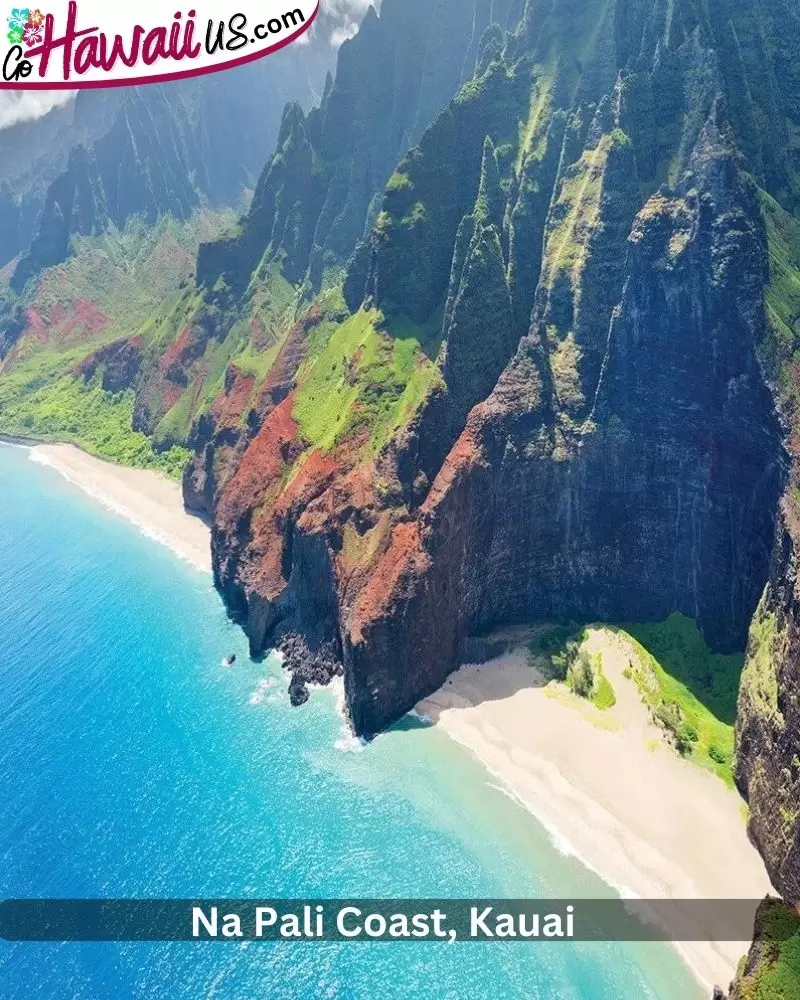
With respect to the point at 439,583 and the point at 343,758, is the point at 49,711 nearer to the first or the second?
the point at 343,758

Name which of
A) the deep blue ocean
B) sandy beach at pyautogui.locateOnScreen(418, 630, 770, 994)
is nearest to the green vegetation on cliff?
sandy beach at pyautogui.locateOnScreen(418, 630, 770, 994)

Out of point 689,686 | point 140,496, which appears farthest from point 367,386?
point 140,496

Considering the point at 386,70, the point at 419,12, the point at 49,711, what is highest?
the point at 419,12

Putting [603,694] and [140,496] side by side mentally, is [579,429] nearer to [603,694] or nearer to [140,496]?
[603,694]

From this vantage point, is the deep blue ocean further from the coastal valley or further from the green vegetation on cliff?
the coastal valley

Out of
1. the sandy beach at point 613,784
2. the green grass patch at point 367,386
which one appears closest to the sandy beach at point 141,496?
the green grass patch at point 367,386

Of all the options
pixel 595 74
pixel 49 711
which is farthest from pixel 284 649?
pixel 595 74
